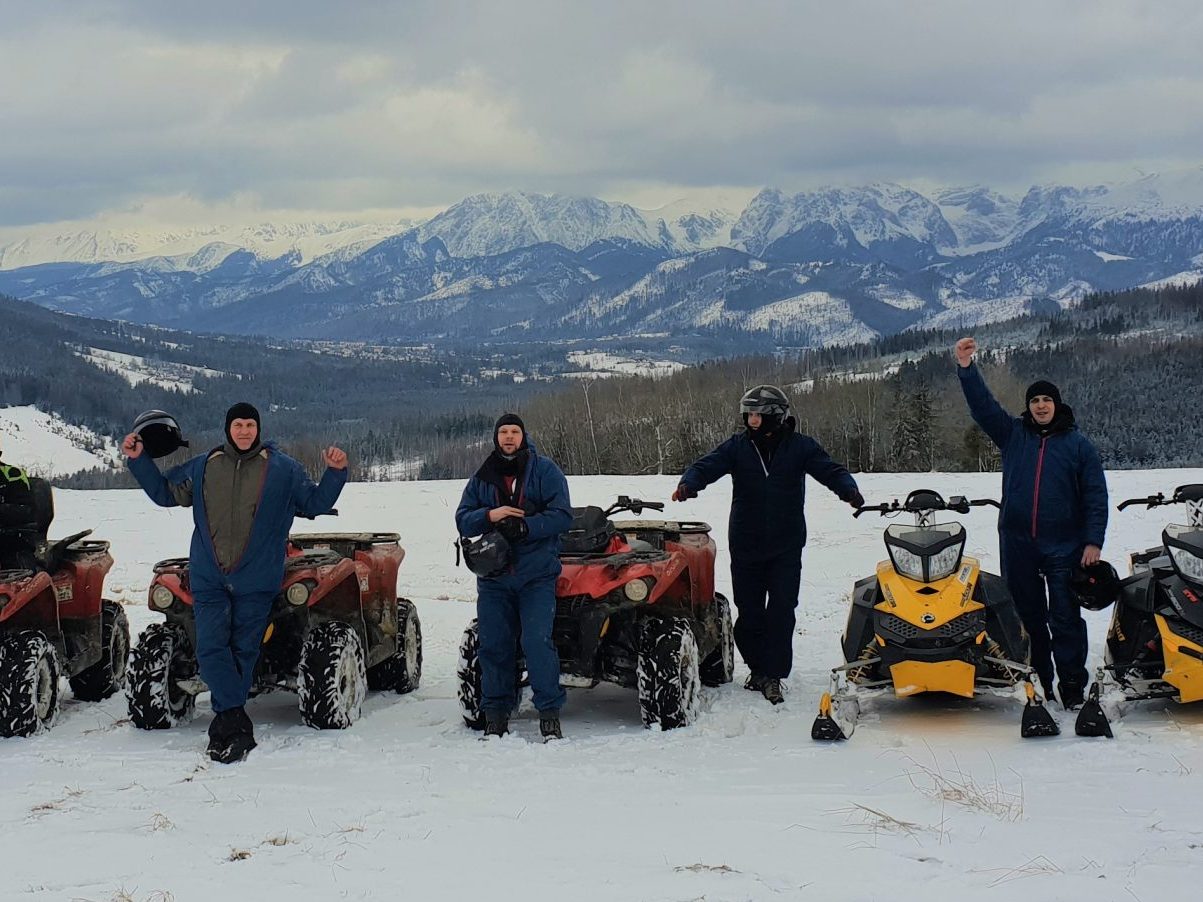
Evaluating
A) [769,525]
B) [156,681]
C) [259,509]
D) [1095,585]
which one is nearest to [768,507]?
[769,525]

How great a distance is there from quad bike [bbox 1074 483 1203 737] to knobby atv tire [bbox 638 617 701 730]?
2.17m

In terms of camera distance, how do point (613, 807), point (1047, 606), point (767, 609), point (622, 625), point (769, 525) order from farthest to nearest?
point (767, 609)
point (769, 525)
point (1047, 606)
point (622, 625)
point (613, 807)

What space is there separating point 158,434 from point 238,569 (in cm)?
104

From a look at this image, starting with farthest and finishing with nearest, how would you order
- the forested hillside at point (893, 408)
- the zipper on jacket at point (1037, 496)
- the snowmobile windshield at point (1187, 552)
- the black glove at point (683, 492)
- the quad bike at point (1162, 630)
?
1. the forested hillside at point (893, 408)
2. the black glove at point (683, 492)
3. the zipper on jacket at point (1037, 496)
4. the snowmobile windshield at point (1187, 552)
5. the quad bike at point (1162, 630)

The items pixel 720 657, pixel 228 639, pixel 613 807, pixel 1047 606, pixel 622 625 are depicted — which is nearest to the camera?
pixel 613 807

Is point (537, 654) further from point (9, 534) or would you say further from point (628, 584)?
point (9, 534)

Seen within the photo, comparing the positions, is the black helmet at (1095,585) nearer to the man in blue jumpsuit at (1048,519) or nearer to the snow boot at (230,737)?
the man in blue jumpsuit at (1048,519)

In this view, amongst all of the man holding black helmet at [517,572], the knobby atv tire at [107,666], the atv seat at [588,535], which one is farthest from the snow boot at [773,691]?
the knobby atv tire at [107,666]

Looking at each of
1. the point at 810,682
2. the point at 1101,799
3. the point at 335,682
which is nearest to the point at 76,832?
the point at 335,682

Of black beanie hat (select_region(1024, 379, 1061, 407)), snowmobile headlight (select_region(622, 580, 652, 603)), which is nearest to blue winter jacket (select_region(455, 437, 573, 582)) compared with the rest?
snowmobile headlight (select_region(622, 580, 652, 603))

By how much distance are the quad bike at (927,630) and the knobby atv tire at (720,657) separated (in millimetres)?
1329

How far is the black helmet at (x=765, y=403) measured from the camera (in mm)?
8219

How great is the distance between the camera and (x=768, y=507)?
8227 millimetres

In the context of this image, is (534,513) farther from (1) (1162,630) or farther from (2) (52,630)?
(1) (1162,630)
